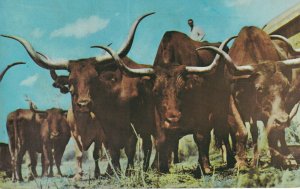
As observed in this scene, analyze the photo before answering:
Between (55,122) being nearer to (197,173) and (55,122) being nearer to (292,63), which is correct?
(197,173)

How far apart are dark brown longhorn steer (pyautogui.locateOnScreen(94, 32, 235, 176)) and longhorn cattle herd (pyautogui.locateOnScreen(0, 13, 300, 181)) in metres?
0.01

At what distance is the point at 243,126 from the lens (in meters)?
9.48

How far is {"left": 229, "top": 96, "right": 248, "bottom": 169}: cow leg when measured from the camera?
945cm

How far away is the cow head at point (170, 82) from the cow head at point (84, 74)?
0.69 feet

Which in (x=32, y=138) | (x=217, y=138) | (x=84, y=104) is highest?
(x=84, y=104)

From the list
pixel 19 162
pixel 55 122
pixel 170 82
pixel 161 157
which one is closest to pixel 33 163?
pixel 19 162

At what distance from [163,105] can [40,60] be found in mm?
1885

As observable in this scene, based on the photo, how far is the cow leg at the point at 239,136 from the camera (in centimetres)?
945

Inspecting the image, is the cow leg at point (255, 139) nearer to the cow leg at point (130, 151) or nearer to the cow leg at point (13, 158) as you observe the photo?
the cow leg at point (130, 151)

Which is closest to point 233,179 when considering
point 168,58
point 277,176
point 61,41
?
point 277,176

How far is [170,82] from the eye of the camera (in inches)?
365

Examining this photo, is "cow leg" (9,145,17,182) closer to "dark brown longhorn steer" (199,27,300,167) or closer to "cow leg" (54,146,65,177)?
"cow leg" (54,146,65,177)

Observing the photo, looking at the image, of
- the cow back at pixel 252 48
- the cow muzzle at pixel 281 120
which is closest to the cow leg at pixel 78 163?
the cow back at pixel 252 48

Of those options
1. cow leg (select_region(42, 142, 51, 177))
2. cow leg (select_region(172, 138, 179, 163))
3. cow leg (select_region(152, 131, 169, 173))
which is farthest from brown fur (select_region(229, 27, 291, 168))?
cow leg (select_region(42, 142, 51, 177))
